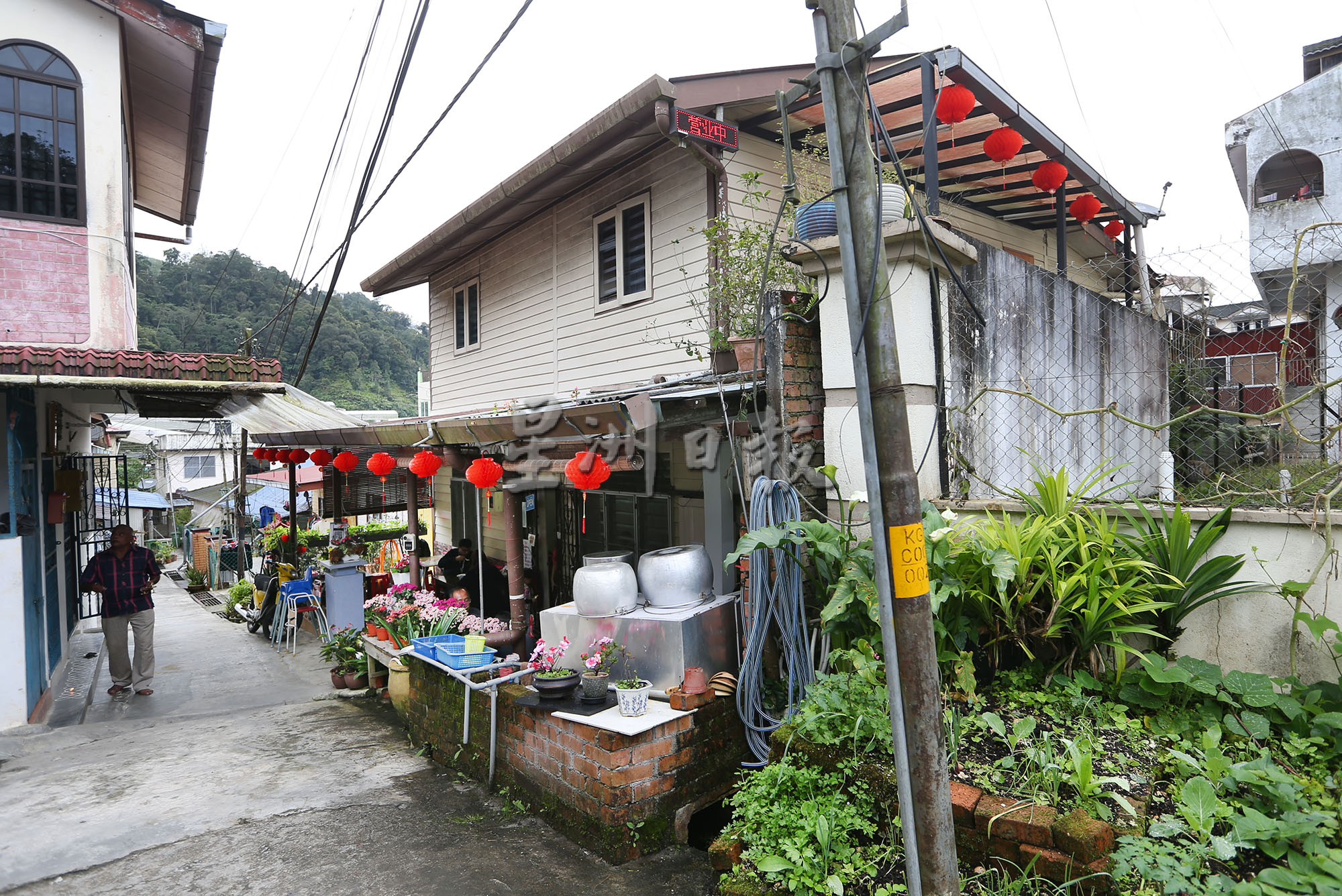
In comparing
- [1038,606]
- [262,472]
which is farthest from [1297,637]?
[262,472]

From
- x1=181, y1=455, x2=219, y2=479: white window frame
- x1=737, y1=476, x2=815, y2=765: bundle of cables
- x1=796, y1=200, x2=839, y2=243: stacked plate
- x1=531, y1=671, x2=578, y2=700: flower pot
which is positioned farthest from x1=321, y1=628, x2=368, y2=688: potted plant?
x1=181, y1=455, x2=219, y2=479: white window frame

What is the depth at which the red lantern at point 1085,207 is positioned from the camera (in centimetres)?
857

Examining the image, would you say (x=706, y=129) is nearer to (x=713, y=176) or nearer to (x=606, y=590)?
(x=713, y=176)

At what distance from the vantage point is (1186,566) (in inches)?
140

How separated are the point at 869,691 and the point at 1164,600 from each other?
4.97ft

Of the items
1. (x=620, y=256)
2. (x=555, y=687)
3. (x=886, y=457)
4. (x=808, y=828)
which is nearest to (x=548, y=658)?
(x=555, y=687)

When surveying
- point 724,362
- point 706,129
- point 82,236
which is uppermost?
point 706,129

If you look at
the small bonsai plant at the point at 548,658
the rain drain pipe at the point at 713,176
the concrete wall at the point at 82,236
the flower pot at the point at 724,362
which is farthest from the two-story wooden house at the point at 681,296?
the concrete wall at the point at 82,236

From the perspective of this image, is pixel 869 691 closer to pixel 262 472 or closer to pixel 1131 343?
pixel 1131 343

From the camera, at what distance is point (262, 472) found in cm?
2645

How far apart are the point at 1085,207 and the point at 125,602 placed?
462 inches

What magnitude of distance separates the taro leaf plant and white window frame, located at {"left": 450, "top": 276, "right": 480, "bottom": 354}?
9672mm

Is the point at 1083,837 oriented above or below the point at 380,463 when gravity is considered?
below

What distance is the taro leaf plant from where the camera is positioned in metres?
3.48
